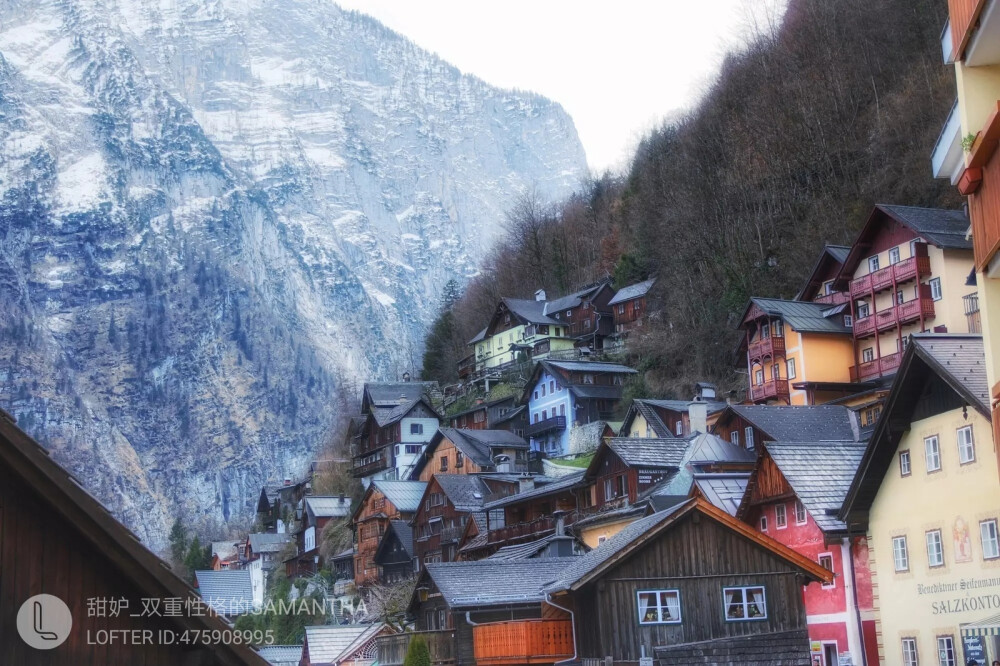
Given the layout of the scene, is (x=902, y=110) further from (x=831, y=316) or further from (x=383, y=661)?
(x=383, y=661)

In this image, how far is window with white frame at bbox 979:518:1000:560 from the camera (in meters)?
26.1

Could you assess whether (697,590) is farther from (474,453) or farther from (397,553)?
(474,453)

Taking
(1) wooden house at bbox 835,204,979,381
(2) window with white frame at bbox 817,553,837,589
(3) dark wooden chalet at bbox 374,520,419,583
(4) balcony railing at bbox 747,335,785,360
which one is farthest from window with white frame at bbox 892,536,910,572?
(3) dark wooden chalet at bbox 374,520,419,583

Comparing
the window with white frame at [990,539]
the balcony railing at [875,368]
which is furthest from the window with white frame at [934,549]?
the balcony railing at [875,368]

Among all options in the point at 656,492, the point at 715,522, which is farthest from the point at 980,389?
the point at 656,492

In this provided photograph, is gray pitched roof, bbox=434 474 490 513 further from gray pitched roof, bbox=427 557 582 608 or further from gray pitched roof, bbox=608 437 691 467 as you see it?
gray pitched roof, bbox=427 557 582 608

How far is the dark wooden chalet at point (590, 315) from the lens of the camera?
90.4 meters

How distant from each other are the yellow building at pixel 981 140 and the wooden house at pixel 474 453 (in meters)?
57.5

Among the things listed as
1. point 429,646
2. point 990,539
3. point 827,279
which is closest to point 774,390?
point 827,279

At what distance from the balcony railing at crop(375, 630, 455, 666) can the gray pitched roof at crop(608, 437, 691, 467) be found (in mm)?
13624

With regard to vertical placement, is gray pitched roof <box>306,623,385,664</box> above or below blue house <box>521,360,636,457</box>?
below

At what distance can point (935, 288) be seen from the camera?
177ft

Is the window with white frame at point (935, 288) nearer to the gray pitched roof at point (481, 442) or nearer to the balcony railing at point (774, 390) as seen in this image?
the balcony railing at point (774, 390)

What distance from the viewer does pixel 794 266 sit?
69.8 meters
